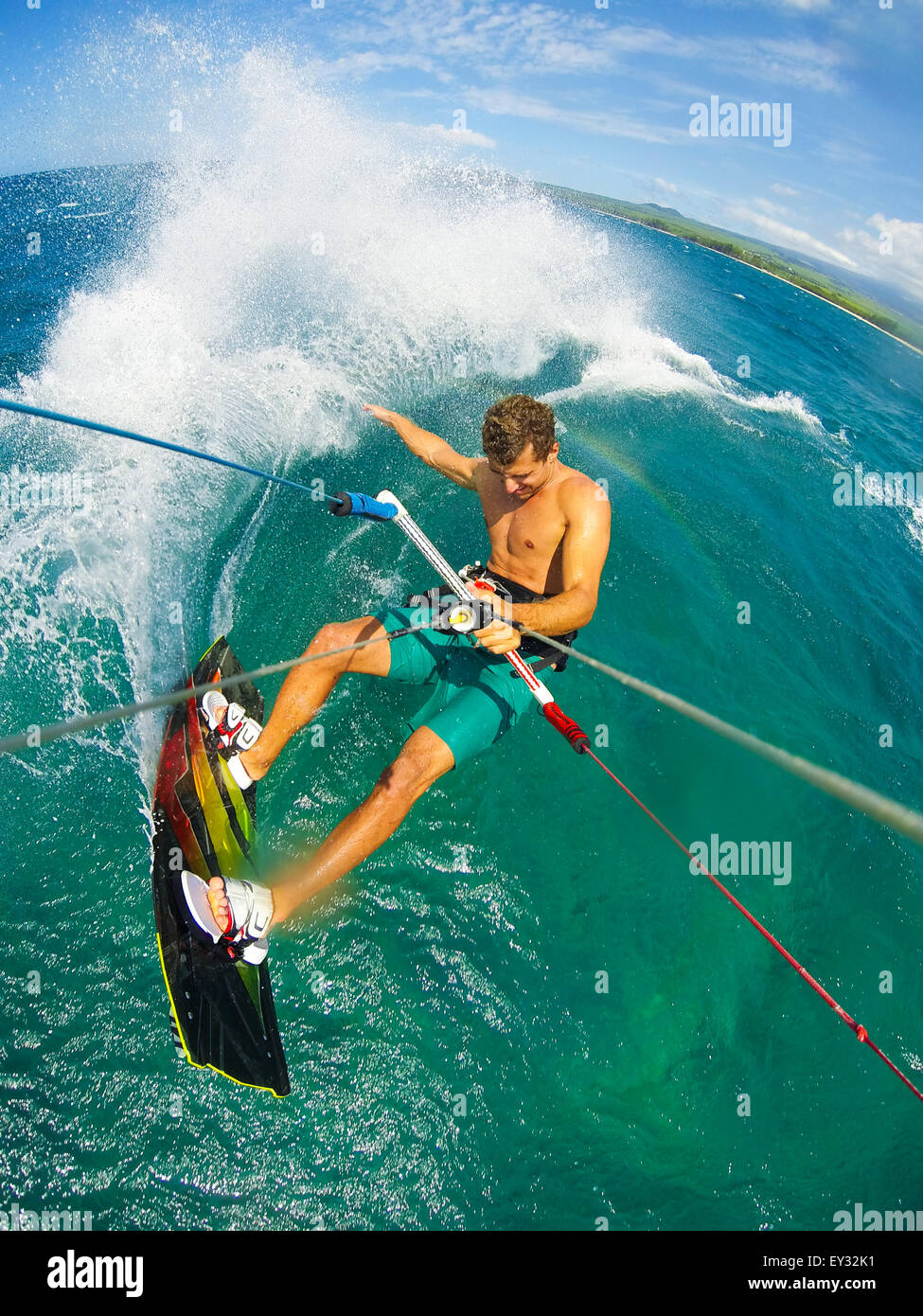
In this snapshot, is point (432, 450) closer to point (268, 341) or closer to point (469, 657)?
point (469, 657)

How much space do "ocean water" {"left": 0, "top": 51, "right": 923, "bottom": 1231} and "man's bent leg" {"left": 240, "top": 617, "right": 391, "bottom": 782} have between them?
0.41 m

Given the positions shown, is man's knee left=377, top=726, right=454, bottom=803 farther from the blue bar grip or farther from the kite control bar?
the blue bar grip

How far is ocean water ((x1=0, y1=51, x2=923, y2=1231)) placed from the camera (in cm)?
346

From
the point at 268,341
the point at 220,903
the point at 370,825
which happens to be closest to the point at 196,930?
the point at 220,903

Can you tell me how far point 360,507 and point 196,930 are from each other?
291 cm

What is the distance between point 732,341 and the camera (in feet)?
85.5

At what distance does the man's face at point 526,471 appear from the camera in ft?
13.9

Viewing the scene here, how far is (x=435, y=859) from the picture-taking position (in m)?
4.50

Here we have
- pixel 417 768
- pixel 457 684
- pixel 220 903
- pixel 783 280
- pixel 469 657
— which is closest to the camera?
pixel 220 903

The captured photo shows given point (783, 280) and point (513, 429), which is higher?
point (783, 280)

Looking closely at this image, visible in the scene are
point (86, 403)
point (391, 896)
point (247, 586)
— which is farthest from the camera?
point (86, 403)
